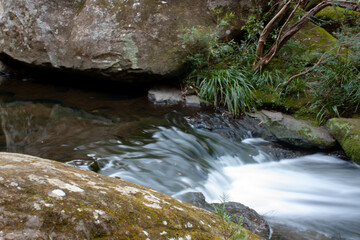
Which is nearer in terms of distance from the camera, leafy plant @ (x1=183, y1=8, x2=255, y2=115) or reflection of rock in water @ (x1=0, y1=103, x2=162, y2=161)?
reflection of rock in water @ (x1=0, y1=103, x2=162, y2=161)

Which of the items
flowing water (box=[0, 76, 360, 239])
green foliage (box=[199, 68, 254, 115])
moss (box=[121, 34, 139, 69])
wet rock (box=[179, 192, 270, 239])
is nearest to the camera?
wet rock (box=[179, 192, 270, 239])

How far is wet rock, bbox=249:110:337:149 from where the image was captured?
17.5 ft

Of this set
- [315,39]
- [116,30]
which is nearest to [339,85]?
[315,39]

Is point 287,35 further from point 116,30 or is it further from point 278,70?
point 116,30

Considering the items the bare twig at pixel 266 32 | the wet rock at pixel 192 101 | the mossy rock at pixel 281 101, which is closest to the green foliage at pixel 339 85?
the mossy rock at pixel 281 101

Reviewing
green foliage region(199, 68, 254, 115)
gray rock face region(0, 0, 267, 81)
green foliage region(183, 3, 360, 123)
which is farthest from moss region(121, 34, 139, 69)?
green foliage region(199, 68, 254, 115)

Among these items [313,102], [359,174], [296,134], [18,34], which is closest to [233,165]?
[296,134]

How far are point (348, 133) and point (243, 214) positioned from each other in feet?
10.6

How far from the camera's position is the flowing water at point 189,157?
11.5ft

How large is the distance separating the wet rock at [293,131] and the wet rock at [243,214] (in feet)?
9.45

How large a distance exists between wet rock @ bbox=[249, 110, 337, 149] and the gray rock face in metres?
2.28

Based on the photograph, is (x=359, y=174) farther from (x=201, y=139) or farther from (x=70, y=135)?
(x=70, y=135)

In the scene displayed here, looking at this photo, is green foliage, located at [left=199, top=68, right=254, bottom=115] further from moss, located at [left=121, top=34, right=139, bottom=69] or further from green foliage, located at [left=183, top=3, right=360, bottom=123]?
moss, located at [left=121, top=34, right=139, bottom=69]

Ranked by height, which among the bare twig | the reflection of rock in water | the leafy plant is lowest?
the reflection of rock in water
